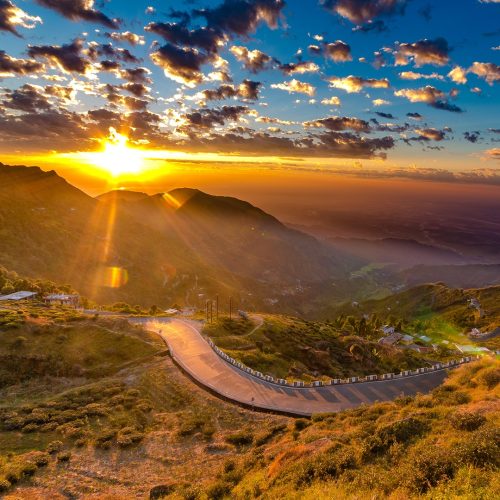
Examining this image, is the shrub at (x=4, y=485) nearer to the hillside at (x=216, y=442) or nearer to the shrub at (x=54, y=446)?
the hillside at (x=216, y=442)

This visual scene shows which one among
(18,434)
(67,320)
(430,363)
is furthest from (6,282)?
(430,363)

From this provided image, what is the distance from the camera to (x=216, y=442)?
27047 millimetres

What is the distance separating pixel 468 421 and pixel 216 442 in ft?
56.2

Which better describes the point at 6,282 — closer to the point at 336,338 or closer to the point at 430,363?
the point at 336,338

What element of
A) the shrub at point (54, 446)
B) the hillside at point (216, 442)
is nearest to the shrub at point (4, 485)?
the hillside at point (216, 442)

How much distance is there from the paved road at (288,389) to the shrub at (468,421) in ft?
45.7

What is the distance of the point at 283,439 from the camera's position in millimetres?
25031

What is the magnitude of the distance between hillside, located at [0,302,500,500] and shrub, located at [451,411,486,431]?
5 centimetres

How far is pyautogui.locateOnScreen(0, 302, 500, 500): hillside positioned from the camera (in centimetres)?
1451

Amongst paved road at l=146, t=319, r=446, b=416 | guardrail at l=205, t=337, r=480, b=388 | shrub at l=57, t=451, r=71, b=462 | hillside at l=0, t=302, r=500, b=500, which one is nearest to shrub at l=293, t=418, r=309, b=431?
hillside at l=0, t=302, r=500, b=500

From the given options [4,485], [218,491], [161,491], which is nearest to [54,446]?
[4,485]

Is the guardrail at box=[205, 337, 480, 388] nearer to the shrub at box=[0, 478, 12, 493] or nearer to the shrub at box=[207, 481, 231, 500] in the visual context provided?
the shrub at box=[207, 481, 231, 500]

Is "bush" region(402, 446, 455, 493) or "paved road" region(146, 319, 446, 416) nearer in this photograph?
"bush" region(402, 446, 455, 493)

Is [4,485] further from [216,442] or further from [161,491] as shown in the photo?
[216,442]
